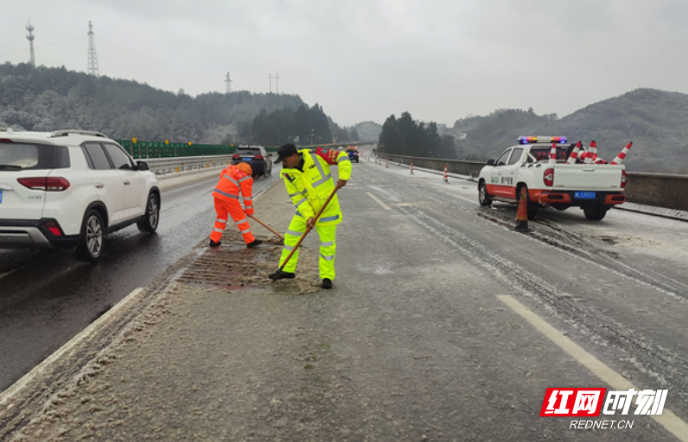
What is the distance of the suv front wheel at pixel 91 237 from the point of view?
6160mm

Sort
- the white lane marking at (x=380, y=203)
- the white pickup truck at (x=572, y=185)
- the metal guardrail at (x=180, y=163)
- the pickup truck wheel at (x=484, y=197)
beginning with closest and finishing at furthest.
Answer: the white pickup truck at (x=572, y=185) → the white lane marking at (x=380, y=203) → the pickup truck wheel at (x=484, y=197) → the metal guardrail at (x=180, y=163)

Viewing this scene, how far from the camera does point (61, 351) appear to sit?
355 centimetres

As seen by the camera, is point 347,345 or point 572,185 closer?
point 347,345

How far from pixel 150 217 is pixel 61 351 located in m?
5.44

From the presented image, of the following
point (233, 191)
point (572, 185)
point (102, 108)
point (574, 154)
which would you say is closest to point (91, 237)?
point (233, 191)

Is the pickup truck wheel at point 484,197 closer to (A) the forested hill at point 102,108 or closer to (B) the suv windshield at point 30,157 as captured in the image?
(B) the suv windshield at point 30,157

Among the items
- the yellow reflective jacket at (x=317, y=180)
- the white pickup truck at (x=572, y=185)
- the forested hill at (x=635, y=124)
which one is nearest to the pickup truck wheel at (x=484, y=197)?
the white pickup truck at (x=572, y=185)

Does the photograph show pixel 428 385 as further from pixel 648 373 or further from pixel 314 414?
pixel 648 373

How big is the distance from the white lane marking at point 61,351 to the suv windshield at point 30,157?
220 cm

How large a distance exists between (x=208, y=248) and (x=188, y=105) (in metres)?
178

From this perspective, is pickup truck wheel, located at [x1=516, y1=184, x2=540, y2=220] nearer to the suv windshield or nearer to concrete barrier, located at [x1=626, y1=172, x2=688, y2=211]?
concrete barrier, located at [x1=626, y1=172, x2=688, y2=211]

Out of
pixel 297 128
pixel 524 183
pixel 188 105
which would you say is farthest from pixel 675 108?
pixel 524 183

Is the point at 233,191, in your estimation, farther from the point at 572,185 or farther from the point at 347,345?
the point at 572,185

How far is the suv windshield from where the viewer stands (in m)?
5.72
